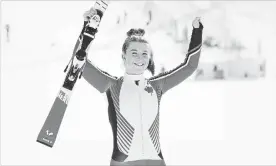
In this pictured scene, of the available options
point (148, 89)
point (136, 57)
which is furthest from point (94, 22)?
point (148, 89)

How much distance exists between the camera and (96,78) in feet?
4.69

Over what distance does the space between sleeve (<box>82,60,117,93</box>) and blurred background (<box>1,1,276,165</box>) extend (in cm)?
60

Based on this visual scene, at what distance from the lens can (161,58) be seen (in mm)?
2340

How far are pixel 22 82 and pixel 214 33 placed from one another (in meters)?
1.27

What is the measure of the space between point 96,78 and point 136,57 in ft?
0.57

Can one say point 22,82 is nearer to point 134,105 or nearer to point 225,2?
point 134,105

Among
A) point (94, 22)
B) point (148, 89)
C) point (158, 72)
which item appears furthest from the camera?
point (158, 72)

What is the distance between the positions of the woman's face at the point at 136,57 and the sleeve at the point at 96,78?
0.28 feet

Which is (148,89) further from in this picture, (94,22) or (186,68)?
(94,22)

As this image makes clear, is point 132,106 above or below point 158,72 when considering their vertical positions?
below

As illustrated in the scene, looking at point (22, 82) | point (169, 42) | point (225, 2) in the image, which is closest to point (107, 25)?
point (169, 42)

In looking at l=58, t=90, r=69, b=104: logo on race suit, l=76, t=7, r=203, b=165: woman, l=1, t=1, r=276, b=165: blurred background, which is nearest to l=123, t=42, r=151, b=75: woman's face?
l=76, t=7, r=203, b=165: woman

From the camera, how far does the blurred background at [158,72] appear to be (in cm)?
219

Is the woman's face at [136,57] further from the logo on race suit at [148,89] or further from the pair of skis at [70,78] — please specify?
the pair of skis at [70,78]
